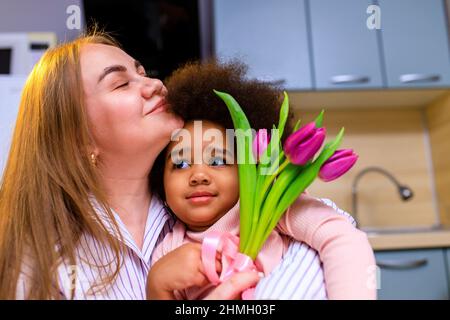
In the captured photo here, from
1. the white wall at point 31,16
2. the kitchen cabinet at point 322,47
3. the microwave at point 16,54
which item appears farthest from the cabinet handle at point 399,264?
the white wall at point 31,16

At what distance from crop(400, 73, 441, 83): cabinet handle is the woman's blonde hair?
1.39 m

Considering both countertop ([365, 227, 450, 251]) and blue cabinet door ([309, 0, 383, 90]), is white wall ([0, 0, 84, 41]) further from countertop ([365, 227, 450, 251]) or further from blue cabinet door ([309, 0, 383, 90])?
countertop ([365, 227, 450, 251])

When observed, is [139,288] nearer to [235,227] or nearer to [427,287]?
[235,227]

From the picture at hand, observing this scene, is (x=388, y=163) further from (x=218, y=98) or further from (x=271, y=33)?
(x=218, y=98)

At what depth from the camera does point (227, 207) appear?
2.06 ft

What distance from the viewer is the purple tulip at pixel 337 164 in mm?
520

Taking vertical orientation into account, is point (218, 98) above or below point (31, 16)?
below

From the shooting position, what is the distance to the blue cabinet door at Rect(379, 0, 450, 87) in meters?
1.78

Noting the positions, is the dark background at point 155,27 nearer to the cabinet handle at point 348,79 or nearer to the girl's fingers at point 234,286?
the cabinet handle at point 348,79

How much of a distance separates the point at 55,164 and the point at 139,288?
217mm

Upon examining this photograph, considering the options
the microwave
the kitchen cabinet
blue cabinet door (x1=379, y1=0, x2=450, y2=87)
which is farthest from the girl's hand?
blue cabinet door (x1=379, y1=0, x2=450, y2=87)

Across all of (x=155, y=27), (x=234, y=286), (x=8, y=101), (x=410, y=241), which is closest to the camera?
(x=234, y=286)

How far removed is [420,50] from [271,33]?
592 mm

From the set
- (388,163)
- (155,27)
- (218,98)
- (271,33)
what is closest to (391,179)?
(388,163)
